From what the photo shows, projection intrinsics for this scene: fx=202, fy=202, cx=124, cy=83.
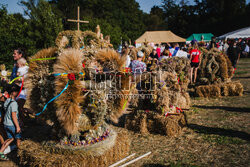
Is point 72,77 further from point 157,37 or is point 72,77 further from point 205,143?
point 157,37

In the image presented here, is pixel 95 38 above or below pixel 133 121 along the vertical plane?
above

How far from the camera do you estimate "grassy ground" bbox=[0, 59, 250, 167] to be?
393 centimetres

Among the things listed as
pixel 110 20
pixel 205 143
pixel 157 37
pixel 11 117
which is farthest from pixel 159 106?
pixel 110 20

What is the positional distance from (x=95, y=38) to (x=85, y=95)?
6.01 ft

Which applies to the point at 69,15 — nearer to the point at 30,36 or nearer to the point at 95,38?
the point at 30,36

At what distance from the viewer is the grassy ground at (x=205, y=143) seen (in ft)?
12.9

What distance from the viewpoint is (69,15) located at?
23172mm

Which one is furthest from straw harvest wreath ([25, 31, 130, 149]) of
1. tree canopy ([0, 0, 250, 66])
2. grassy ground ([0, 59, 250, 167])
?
tree canopy ([0, 0, 250, 66])

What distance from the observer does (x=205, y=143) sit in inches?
183

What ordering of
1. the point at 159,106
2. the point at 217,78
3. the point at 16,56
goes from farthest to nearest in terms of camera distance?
the point at 217,78 < the point at 16,56 < the point at 159,106

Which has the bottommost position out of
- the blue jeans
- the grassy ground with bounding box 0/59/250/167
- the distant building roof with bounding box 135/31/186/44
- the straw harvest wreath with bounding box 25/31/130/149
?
the grassy ground with bounding box 0/59/250/167

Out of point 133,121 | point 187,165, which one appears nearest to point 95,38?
point 133,121

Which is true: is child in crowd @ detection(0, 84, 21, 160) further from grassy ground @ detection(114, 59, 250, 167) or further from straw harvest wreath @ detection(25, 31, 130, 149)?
grassy ground @ detection(114, 59, 250, 167)

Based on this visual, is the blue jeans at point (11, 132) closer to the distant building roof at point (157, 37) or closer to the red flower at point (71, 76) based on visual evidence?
the red flower at point (71, 76)
